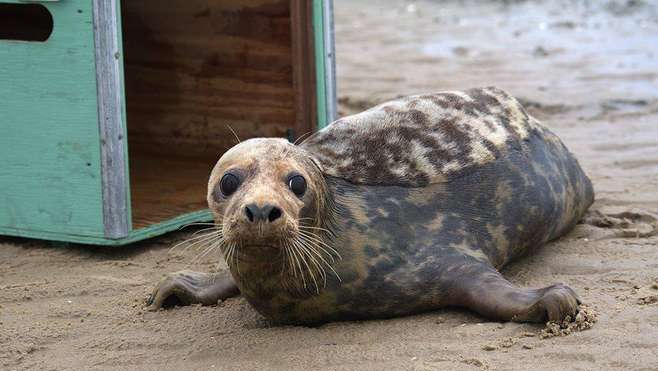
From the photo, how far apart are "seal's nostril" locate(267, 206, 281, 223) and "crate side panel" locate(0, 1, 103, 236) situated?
1701 mm

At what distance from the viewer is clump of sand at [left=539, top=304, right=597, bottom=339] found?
4023 millimetres

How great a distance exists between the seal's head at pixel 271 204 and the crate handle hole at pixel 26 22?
10.1 ft

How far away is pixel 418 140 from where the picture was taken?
4.76 meters

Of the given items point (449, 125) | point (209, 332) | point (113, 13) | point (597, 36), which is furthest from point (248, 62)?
point (597, 36)

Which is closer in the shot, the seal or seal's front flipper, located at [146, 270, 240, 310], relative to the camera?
the seal

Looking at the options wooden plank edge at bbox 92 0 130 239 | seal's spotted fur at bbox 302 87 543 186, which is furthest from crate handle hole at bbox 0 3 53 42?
seal's spotted fur at bbox 302 87 543 186

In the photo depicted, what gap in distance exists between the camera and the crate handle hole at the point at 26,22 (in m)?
6.99

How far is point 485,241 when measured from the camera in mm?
4691

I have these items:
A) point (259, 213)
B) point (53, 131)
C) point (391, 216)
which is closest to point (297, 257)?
point (259, 213)

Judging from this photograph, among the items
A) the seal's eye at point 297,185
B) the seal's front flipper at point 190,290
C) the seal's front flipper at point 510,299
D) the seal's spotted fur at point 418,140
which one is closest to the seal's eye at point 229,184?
the seal's eye at point 297,185

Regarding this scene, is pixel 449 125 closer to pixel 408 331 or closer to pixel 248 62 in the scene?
pixel 408 331

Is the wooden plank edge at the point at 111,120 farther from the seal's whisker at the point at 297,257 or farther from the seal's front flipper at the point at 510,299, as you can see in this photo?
the seal's front flipper at the point at 510,299

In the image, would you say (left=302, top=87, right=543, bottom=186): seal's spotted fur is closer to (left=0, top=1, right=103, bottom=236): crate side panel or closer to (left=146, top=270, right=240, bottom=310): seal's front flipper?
(left=146, top=270, right=240, bottom=310): seal's front flipper

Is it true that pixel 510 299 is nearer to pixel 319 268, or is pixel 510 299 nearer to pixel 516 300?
pixel 516 300
